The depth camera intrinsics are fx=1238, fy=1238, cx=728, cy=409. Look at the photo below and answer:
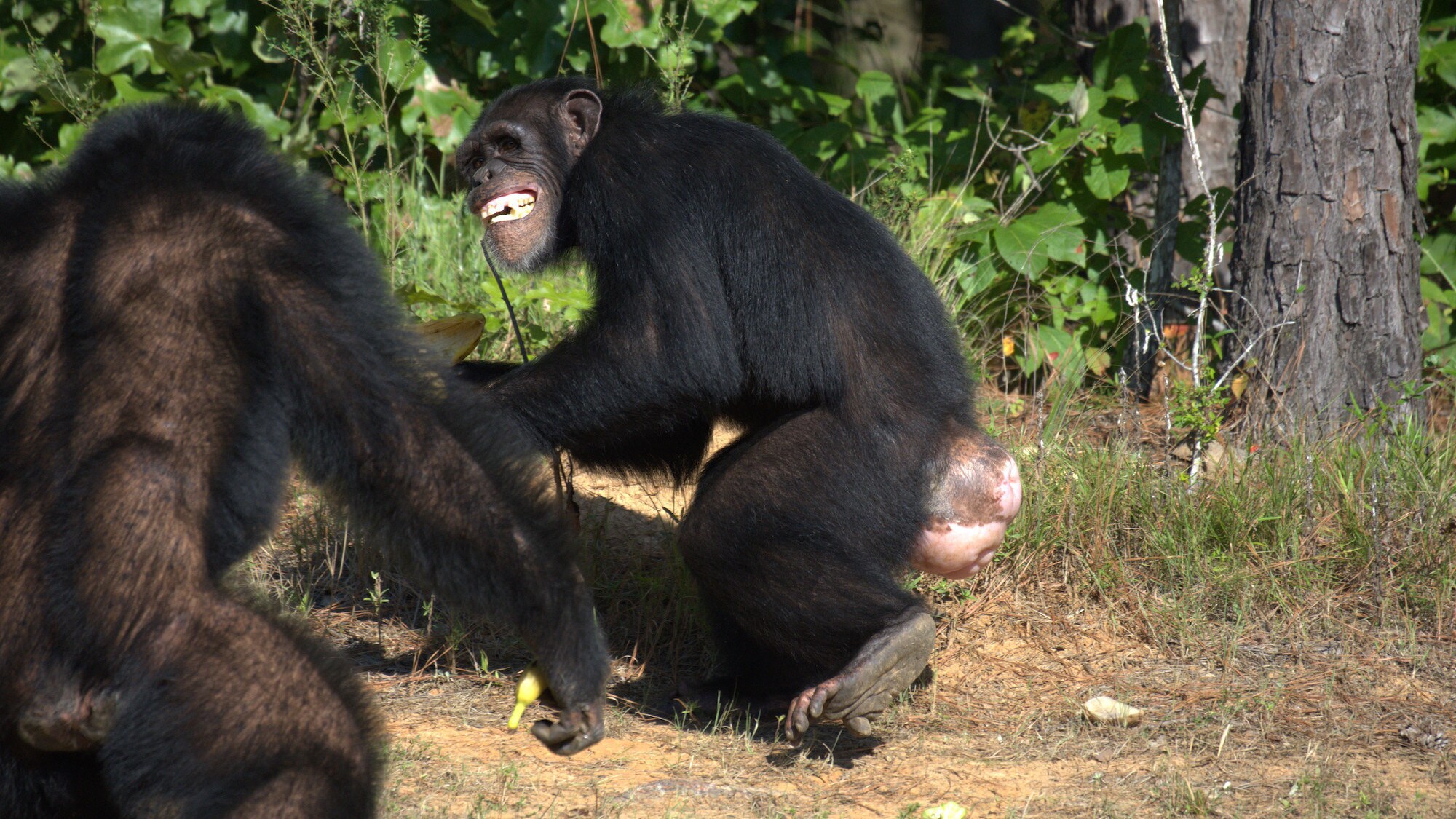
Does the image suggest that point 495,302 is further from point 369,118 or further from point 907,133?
point 907,133

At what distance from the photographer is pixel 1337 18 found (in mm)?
4535

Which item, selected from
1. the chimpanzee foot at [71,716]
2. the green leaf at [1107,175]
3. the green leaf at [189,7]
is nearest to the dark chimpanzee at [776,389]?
the chimpanzee foot at [71,716]

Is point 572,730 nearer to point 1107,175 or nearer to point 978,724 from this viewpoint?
point 978,724

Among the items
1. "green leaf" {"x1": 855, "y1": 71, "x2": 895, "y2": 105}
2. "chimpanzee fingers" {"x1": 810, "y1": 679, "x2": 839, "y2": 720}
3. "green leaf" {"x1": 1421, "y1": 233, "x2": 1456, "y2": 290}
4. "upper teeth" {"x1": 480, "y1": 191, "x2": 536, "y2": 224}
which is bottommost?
"chimpanzee fingers" {"x1": 810, "y1": 679, "x2": 839, "y2": 720}

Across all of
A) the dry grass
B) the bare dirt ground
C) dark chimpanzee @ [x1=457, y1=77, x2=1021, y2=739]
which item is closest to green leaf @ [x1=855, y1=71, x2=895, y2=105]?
the dry grass

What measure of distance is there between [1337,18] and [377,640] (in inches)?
160

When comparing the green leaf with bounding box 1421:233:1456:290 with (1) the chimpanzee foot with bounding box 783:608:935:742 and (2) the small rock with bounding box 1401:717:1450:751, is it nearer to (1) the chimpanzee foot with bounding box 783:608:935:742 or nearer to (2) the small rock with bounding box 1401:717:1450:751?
(2) the small rock with bounding box 1401:717:1450:751

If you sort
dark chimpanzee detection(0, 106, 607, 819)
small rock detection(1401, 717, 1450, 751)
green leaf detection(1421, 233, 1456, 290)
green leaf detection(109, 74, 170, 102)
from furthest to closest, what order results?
green leaf detection(109, 74, 170, 102) → green leaf detection(1421, 233, 1456, 290) → small rock detection(1401, 717, 1450, 751) → dark chimpanzee detection(0, 106, 607, 819)

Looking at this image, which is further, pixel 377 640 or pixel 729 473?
pixel 377 640

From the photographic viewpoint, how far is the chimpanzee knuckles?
2.35 metres

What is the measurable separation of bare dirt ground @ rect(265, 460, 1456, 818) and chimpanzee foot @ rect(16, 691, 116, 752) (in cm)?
87

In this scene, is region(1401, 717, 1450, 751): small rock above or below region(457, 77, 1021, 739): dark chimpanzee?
below

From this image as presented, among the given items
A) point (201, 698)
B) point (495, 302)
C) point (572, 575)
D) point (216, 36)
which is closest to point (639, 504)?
point (495, 302)

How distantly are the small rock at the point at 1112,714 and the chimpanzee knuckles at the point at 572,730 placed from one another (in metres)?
1.74
